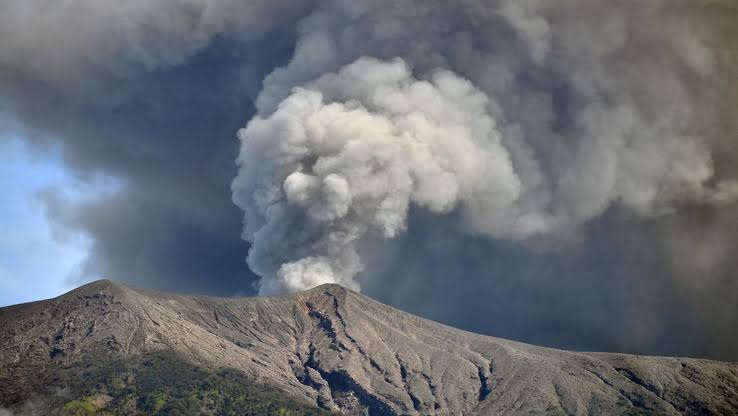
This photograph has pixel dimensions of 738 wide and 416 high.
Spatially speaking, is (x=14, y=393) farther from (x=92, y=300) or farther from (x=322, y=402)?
(x=322, y=402)

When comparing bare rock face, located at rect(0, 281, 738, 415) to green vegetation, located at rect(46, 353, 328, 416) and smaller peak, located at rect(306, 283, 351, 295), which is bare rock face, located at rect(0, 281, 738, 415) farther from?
green vegetation, located at rect(46, 353, 328, 416)

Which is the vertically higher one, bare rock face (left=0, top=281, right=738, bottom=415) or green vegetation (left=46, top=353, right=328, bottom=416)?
bare rock face (left=0, top=281, right=738, bottom=415)

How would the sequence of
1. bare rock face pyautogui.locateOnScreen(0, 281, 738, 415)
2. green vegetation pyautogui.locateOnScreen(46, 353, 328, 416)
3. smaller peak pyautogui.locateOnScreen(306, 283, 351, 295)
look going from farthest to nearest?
smaller peak pyautogui.locateOnScreen(306, 283, 351, 295) → bare rock face pyautogui.locateOnScreen(0, 281, 738, 415) → green vegetation pyautogui.locateOnScreen(46, 353, 328, 416)

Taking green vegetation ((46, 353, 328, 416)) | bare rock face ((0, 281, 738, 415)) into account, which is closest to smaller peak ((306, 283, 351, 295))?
bare rock face ((0, 281, 738, 415))

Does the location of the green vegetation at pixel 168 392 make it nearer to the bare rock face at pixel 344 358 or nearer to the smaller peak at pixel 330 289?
the bare rock face at pixel 344 358

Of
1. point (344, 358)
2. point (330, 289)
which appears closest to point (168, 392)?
point (344, 358)

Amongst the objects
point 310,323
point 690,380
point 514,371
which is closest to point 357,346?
point 310,323

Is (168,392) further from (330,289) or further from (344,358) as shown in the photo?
(330,289)

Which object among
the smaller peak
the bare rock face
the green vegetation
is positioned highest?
the smaller peak

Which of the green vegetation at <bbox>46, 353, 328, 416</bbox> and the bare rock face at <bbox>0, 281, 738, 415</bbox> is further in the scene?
the bare rock face at <bbox>0, 281, 738, 415</bbox>

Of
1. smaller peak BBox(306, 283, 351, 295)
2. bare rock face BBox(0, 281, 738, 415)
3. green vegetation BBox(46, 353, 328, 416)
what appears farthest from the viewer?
smaller peak BBox(306, 283, 351, 295)
